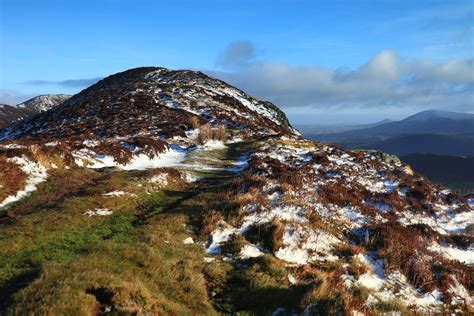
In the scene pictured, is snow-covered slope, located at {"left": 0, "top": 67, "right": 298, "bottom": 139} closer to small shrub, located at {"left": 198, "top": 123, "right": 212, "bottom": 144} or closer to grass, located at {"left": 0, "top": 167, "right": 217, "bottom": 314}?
small shrub, located at {"left": 198, "top": 123, "right": 212, "bottom": 144}

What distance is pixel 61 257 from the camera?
1088cm

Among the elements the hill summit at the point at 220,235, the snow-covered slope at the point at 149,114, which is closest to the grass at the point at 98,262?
the hill summit at the point at 220,235

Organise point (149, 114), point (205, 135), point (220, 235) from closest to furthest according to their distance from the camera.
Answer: point (220, 235) → point (205, 135) → point (149, 114)

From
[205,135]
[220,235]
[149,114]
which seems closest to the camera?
[220,235]

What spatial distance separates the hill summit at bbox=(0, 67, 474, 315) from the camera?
9305mm

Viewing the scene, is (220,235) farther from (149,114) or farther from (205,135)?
(149,114)

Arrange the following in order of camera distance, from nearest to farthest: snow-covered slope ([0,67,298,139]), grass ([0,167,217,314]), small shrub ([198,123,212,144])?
grass ([0,167,217,314]) < small shrub ([198,123,212,144]) < snow-covered slope ([0,67,298,139])

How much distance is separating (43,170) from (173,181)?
6.70m

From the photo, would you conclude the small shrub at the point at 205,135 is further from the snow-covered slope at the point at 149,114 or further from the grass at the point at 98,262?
the grass at the point at 98,262

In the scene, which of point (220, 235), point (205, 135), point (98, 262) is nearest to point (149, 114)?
point (205, 135)

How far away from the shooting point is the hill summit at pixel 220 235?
30.5ft

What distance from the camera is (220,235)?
1407 centimetres

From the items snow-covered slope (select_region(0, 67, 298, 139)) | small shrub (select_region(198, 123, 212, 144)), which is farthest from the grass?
snow-covered slope (select_region(0, 67, 298, 139))

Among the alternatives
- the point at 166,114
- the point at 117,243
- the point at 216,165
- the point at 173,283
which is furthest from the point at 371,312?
the point at 166,114
